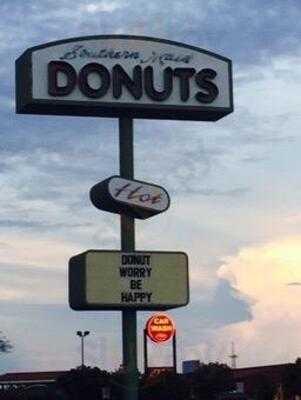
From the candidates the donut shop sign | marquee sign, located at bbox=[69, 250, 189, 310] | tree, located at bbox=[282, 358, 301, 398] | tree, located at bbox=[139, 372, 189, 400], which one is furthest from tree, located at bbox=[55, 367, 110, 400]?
the donut shop sign

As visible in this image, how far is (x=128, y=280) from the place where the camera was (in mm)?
26891

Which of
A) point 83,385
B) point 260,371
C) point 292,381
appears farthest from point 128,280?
point 260,371

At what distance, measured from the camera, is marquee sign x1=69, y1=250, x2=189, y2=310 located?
1033 inches

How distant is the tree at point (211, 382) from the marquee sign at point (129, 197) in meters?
77.4

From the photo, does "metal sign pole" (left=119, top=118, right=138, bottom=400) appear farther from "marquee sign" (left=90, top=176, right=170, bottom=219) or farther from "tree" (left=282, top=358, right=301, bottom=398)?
"tree" (left=282, top=358, right=301, bottom=398)

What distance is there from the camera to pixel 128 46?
2766 cm

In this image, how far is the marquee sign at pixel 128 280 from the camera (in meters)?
26.2

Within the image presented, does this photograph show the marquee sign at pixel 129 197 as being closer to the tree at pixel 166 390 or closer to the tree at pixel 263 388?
the tree at pixel 166 390

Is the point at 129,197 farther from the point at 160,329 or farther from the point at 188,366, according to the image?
the point at 188,366

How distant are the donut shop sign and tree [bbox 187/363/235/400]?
7671cm

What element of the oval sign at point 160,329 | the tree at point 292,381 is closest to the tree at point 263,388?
the tree at point 292,381

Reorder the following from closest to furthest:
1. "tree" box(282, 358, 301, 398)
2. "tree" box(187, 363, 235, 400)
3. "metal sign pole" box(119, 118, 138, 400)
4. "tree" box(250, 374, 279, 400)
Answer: "metal sign pole" box(119, 118, 138, 400), "tree" box(282, 358, 301, 398), "tree" box(250, 374, 279, 400), "tree" box(187, 363, 235, 400)

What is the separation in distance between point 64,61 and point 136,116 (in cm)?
261

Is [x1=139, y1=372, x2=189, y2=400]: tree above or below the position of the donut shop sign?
below
